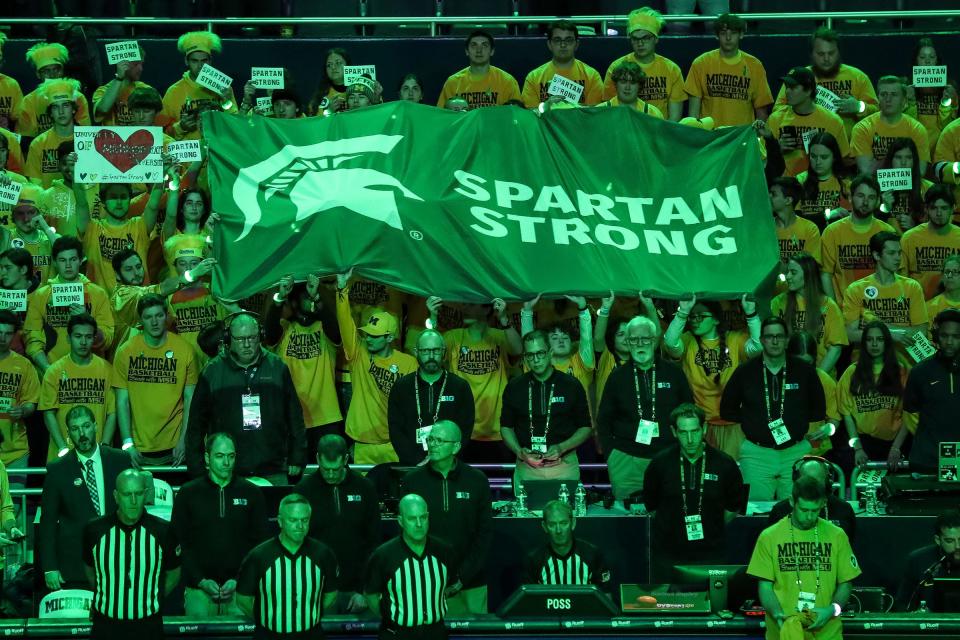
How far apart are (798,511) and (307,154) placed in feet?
15.4

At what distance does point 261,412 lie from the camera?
11.2m

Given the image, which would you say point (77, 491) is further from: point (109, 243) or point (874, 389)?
point (874, 389)

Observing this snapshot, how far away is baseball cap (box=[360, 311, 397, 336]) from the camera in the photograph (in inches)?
466

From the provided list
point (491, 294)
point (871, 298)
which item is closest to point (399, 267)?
point (491, 294)

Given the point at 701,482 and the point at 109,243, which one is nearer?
the point at 701,482

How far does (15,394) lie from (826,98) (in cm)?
727

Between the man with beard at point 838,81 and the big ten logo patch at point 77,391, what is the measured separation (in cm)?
657

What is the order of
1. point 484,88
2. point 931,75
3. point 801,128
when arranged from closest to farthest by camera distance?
point 801,128 → point 931,75 → point 484,88

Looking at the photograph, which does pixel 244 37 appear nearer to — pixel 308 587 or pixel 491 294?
pixel 491 294

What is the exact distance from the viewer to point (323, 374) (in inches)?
477

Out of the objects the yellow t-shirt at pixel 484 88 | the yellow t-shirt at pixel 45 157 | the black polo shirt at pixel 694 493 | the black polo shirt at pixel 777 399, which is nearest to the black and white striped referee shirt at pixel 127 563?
the black polo shirt at pixel 694 493

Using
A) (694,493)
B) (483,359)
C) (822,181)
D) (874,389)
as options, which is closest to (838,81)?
(822,181)

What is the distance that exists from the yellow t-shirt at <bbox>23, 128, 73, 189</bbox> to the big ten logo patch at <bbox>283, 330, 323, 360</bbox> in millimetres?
3558

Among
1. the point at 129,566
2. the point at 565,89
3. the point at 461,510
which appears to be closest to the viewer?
the point at 129,566
